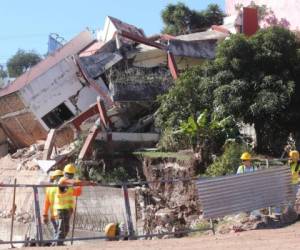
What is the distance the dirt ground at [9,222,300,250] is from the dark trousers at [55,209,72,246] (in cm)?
116

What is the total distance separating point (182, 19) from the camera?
3641 centimetres

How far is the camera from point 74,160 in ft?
65.9

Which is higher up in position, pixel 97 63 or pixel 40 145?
pixel 97 63

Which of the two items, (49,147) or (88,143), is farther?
(49,147)

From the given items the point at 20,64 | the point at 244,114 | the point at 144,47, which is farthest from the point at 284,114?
the point at 20,64

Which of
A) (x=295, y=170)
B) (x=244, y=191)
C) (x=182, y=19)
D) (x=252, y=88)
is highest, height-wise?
(x=182, y=19)

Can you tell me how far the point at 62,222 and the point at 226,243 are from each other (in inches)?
129

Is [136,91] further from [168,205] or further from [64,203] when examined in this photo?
[64,203]

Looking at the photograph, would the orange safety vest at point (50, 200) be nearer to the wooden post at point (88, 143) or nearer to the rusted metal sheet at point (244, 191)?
the rusted metal sheet at point (244, 191)

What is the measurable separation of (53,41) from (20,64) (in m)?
32.8

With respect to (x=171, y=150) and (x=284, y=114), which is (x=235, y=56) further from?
(x=171, y=150)

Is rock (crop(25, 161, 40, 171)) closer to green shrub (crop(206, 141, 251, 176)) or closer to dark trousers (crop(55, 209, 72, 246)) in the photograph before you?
green shrub (crop(206, 141, 251, 176))

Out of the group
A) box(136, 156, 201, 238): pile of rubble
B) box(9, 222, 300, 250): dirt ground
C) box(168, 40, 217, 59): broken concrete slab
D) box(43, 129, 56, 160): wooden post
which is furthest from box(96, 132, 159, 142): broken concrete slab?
box(9, 222, 300, 250): dirt ground

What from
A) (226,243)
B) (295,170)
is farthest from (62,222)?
(295,170)
